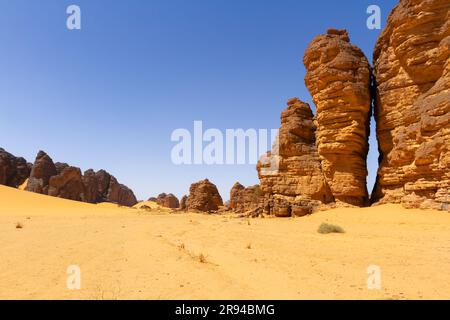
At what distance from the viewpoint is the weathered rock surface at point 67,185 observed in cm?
6438

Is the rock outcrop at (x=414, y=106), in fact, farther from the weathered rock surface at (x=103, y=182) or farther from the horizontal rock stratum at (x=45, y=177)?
the weathered rock surface at (x=103, y=182)

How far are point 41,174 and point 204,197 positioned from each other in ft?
127

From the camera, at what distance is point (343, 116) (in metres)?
24.2

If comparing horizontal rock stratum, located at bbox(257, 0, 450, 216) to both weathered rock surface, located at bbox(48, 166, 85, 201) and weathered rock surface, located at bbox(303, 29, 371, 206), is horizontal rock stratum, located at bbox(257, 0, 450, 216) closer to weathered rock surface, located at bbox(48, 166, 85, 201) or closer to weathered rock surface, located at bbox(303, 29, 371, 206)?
weathered rock surface, located at bbox(303, 29, 371, 206)

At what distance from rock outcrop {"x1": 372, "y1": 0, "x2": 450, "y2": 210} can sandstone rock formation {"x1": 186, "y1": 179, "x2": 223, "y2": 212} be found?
128ft

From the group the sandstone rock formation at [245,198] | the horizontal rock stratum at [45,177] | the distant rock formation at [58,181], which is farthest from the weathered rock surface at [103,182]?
the sandstone rock formation at [245,198]

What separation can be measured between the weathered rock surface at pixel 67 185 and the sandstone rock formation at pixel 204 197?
2805cm

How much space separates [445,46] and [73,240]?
24.3m

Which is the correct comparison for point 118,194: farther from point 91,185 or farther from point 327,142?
point 327,142

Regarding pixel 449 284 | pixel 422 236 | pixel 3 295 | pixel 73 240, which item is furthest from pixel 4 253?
pixel 422 236

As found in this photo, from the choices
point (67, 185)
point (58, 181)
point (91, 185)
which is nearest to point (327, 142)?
point (58, 181)

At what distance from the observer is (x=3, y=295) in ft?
13.1
